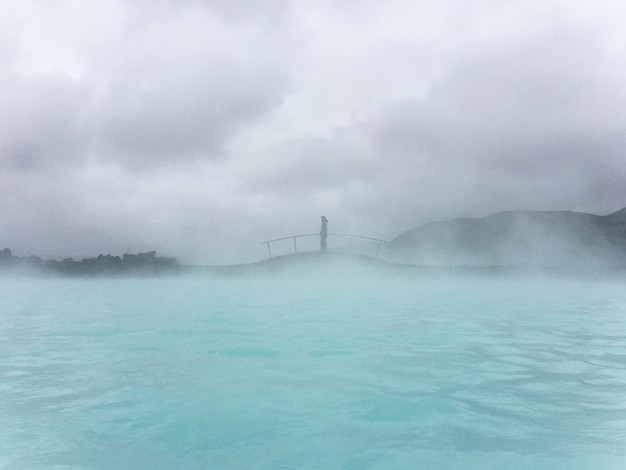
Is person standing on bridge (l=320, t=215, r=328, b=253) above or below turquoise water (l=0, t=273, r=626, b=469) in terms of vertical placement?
above

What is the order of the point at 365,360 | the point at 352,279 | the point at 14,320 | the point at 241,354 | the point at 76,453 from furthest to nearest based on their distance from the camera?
the point at 352,279
the point at 14,320
the point at 241,354
the point at 365,360
the point at 76,453

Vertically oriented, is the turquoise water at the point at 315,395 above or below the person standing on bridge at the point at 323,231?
below

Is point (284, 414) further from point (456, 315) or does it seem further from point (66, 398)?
point (456, 315)

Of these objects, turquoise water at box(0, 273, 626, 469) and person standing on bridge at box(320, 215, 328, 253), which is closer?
turquoise water at box(0, 273, 626, 469)

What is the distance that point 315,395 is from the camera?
461 cm

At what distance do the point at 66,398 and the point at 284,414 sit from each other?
1.95 m

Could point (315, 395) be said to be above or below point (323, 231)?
below

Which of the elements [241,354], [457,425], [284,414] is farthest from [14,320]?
[457,425]

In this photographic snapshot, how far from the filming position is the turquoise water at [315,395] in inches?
132

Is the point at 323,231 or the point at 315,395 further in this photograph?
the point at 323,231

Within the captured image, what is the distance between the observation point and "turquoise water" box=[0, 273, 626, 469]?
3.35 m

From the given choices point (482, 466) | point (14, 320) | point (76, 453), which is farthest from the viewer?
point (14, 320)

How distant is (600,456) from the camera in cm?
325

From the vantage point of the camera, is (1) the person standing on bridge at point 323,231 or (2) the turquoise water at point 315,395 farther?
(1) the person standing on bridge at point 323,231
